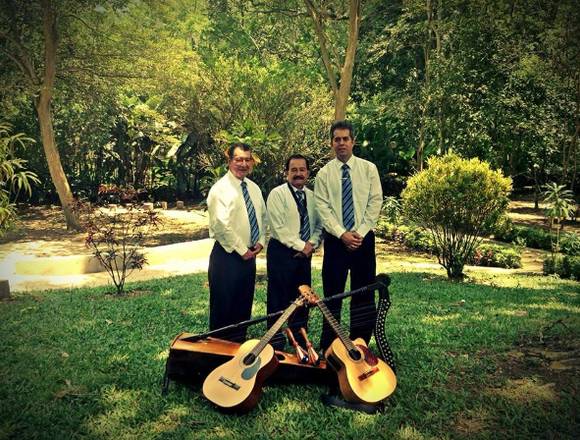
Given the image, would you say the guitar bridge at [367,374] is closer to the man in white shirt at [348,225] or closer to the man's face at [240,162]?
the man in white shirt at [348,225]

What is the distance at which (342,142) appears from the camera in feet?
14.4

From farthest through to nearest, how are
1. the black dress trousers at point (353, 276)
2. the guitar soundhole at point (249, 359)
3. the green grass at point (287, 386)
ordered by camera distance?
1. the black dress trousers at point (353, 276)
2. the guitar soundhole at point (249, 359)
3. the green grass at point (287, 386)

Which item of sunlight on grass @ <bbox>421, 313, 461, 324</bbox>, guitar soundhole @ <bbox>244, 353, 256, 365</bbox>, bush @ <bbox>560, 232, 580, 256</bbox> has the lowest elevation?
bush @ <bbox>560, 232, 580, 256</bbox>

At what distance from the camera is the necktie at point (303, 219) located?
4672mm

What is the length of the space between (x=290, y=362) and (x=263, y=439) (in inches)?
27.3

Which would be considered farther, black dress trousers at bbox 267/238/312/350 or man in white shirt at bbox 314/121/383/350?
black dress trousers at bbox 267/238/312/350

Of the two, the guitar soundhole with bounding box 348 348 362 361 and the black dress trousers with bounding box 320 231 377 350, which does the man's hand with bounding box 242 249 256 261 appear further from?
the guitar soundhole with bounding box 348 348 362 361

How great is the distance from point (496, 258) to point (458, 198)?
3.43 meters

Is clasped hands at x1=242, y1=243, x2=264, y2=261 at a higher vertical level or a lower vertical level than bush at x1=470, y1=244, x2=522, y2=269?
higher

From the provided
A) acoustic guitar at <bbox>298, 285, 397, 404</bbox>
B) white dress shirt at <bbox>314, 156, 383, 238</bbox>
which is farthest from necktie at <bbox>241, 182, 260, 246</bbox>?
acoustic guitar at <bbox>298, 285, 397, 404</bbox>

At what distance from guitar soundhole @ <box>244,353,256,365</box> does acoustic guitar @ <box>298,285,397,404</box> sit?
53cm

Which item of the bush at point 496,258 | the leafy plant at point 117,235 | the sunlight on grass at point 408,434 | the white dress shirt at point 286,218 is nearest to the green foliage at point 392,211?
the bush at point 496,258

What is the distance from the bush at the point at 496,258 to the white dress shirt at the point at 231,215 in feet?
23.7

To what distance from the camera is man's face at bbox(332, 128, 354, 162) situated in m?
4.39
